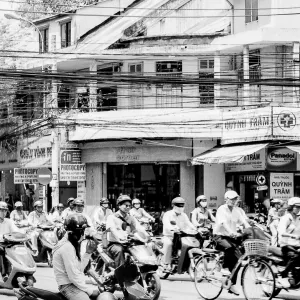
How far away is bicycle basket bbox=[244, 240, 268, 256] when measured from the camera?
45.1 ft

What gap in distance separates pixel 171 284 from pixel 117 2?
23.9 metres

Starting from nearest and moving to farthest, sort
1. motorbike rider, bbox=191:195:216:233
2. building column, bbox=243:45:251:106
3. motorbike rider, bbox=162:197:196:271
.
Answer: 1. motorbike rider, bbox=162:197:196:271
2. motorbike rider, bbox=191:195:216:233
3. building column, bbox=243:45:251:106

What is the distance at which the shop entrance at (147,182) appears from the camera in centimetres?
3519

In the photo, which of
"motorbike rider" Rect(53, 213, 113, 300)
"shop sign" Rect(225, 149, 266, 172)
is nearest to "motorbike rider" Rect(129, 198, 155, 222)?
"shop sign" Rect(225, 149, 266, 172)

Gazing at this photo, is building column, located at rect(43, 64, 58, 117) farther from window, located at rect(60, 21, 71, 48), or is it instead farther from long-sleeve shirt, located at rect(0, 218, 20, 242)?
long-sleeve shirt, located at rect(0, 218, 20, 242)

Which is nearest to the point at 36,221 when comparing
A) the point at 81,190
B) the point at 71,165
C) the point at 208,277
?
the point at 208,277

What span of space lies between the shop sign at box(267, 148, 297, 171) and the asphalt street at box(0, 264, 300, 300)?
39.6 ft

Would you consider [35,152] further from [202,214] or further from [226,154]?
[202,214]

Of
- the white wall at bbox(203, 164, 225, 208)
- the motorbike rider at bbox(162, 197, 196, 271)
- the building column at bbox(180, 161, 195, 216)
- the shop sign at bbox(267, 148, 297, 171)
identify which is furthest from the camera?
the building column at bbox(180, 161, 195, 216)

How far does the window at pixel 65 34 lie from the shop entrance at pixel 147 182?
6280mm

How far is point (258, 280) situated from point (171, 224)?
3579 millimetres

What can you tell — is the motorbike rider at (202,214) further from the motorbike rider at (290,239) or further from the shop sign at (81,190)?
the shop sign at (81,190)

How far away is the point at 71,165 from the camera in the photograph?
1433 inches

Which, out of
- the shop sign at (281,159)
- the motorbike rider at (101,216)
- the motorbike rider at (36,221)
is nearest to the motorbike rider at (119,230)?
the motorbike rider at (36,221)
